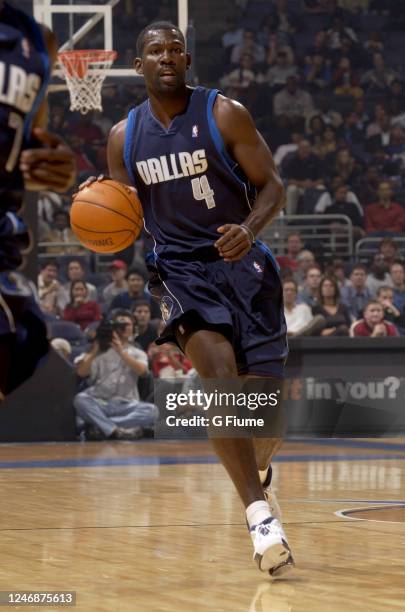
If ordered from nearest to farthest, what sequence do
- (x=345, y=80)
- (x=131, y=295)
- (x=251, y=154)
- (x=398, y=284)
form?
1. (x=251, y=154)
2. (x=131, y=295)
3. (x=398, y=284)
4. (x=345, y=80)

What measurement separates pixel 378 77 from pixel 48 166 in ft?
54.3

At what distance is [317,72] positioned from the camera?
19375 millimetres

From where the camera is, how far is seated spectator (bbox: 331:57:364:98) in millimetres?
19219

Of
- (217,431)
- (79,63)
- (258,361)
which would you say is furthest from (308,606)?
(79,63)

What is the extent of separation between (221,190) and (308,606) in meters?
1.92

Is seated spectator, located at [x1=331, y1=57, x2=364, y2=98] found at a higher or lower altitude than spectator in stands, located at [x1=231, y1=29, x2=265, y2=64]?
lower

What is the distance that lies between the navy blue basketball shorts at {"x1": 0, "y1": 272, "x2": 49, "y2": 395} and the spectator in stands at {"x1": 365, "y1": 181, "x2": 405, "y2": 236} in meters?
13.3

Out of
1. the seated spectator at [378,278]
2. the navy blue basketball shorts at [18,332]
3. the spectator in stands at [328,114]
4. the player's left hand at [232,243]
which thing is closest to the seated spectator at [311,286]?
the seated spectator at [378,278]

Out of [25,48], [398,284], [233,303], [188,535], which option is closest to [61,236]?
[398,284]

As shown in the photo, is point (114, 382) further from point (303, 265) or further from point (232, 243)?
point (232, 243)

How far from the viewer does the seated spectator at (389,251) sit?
1493 cm

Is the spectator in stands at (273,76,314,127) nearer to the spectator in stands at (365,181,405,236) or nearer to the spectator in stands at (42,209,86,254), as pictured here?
the spectator in stands at (365,181,405,236)

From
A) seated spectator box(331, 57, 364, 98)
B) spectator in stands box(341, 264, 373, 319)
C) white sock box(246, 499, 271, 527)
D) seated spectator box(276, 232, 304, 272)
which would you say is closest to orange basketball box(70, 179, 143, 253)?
white sock box(246, 499, 271, 527)

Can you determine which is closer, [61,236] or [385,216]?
[61,236]
